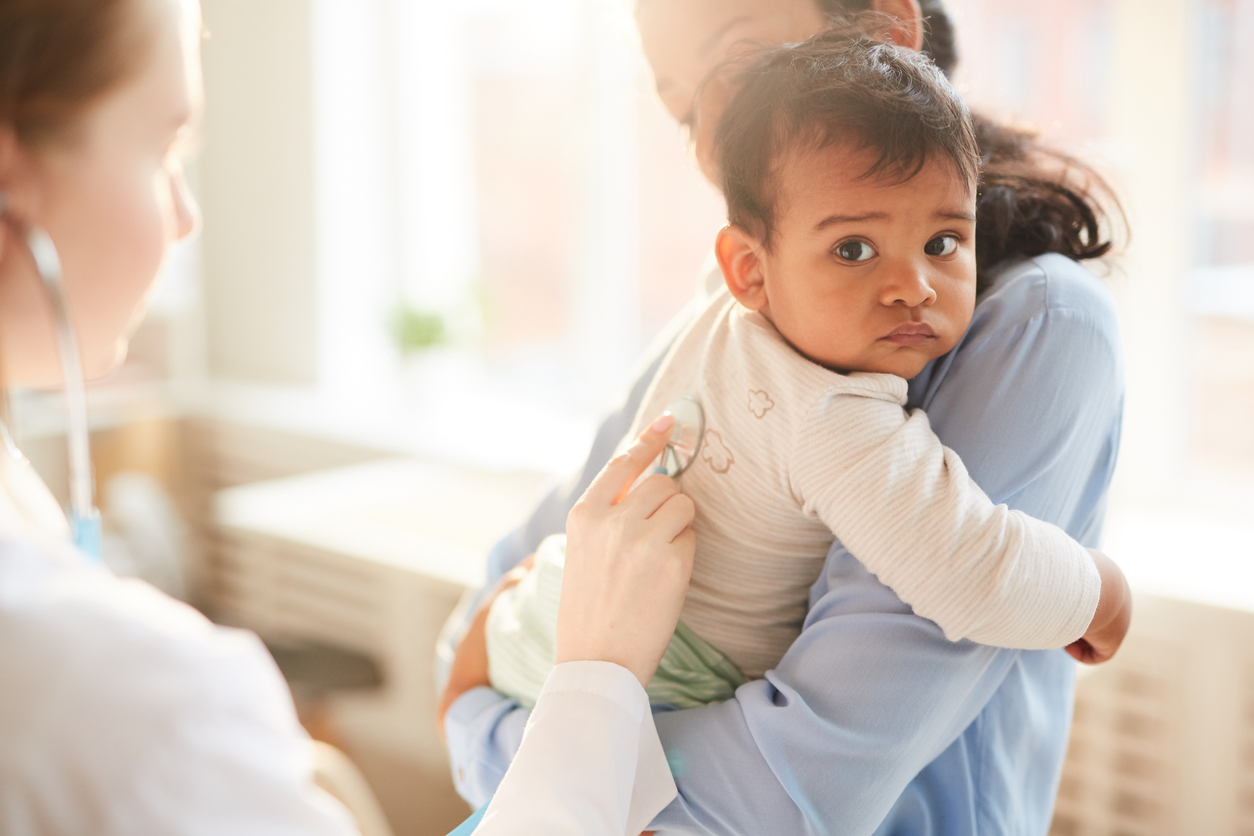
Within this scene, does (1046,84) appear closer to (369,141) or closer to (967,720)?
(967,720)

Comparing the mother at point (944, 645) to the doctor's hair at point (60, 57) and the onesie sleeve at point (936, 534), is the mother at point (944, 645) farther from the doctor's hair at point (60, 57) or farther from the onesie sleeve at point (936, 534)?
the doctor's hair at point (60, 57)

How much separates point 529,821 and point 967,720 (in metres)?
0.34

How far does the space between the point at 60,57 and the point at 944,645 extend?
2.10 ft

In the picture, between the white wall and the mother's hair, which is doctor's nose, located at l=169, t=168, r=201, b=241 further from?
the white wall

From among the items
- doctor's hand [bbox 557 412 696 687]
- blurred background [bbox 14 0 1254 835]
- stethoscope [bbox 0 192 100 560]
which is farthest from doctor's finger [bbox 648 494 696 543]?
blurred background [bbox 14 0 1254 835]

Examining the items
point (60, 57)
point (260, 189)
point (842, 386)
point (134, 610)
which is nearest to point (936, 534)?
point (842, 386)

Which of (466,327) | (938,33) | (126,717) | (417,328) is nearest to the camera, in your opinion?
(126,717)

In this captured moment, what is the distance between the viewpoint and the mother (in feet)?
2.20

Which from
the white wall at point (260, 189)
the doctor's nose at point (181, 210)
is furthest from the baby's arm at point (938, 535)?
the white wall at point (260, 189)

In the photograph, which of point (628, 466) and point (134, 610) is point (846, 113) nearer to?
point (628, 466)

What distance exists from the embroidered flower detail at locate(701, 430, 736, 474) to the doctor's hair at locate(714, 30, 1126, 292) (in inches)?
5.9

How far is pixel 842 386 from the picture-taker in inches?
26.2

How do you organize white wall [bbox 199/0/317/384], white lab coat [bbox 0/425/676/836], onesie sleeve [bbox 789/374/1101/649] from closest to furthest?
1. white lab coat [bbox 0/425/676/836]
2. onesie sleeve [bbox 789/374/1101/649]
3. white wall [bbox 199/0/317/384]

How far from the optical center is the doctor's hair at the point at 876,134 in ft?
2.12
